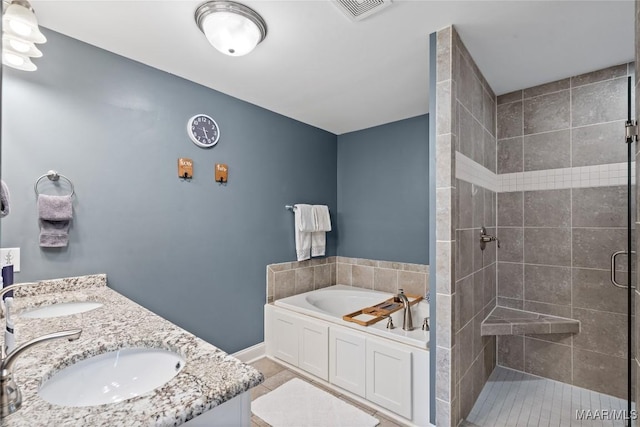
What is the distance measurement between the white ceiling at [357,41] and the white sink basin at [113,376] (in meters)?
1.70

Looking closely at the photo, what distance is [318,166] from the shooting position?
3715 mm

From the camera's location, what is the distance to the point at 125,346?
4.02 feet

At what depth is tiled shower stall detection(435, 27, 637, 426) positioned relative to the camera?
1937mm

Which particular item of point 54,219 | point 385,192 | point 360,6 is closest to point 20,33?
point 54,219

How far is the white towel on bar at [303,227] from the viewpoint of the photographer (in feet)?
10.9

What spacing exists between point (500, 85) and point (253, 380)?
2838 mm

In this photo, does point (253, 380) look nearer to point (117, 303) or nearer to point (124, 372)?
point (124, 372)

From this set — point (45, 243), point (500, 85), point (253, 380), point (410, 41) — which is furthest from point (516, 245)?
point (45, 243)

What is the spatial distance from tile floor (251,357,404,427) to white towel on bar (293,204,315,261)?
1.03 meters

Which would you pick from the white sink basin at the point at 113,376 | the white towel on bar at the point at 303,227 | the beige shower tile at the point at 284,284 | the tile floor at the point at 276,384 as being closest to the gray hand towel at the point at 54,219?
the white sink basin at the point at 113,376

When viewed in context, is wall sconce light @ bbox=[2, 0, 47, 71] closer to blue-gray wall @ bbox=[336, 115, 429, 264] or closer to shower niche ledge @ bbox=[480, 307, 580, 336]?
blue-gray wall @ bbox=[336, 115, 429, 264]

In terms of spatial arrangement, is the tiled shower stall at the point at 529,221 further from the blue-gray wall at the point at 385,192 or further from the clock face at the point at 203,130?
the clock face at the point at 203,130

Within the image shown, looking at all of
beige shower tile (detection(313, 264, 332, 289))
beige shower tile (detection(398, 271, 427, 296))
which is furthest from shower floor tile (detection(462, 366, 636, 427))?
beige shower tile (detection(313, 264, 332, 289))

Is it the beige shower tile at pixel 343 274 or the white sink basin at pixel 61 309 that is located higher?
the white sink basin at pixel 61 309
